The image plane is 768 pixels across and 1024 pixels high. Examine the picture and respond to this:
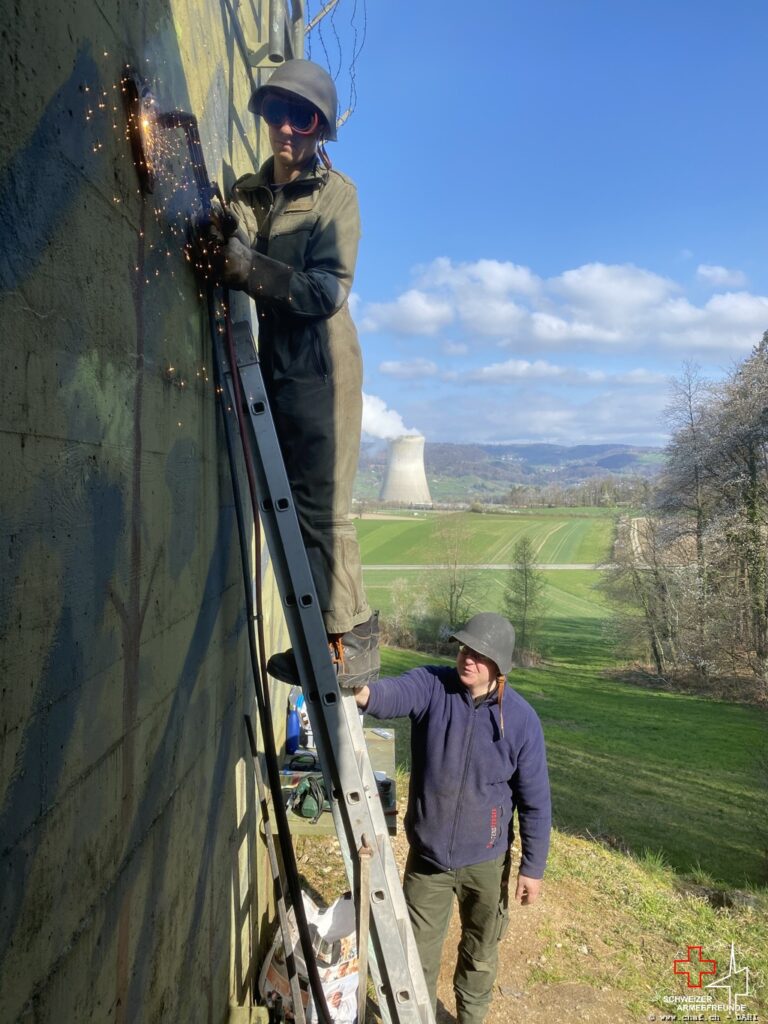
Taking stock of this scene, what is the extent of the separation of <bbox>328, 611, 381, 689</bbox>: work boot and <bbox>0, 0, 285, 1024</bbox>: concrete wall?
0.47 m

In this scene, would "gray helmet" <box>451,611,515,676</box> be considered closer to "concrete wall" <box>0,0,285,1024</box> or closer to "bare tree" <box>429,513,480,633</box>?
"concrete wall" <box>0,0,285,1024</box>

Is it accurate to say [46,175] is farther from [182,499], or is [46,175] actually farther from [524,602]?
[524,602]

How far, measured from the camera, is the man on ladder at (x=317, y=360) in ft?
8.21

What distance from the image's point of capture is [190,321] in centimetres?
214

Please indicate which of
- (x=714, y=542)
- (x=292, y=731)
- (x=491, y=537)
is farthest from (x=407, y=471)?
(x=292, y=731)

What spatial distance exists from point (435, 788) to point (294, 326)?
2.25 metres

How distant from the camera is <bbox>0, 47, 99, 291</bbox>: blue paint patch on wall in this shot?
1.04 m

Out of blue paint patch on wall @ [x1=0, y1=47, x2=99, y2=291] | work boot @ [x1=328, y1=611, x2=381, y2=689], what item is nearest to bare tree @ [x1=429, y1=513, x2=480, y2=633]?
work boot @ [x1=328, y1=611, x2=381, y2=689]

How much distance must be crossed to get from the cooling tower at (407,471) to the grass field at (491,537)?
500 inches

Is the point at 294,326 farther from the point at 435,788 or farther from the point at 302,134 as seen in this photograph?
the point at 435,788

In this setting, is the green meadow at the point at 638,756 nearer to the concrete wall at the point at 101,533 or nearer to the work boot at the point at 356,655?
the work boot at the point at 356,655

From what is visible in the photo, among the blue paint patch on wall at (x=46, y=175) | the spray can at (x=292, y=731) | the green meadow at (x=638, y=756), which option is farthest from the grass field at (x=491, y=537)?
the blue paint patch on wall at (x=46, y=175)

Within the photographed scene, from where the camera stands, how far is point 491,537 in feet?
184

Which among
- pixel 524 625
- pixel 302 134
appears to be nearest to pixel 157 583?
pixel 302 134
